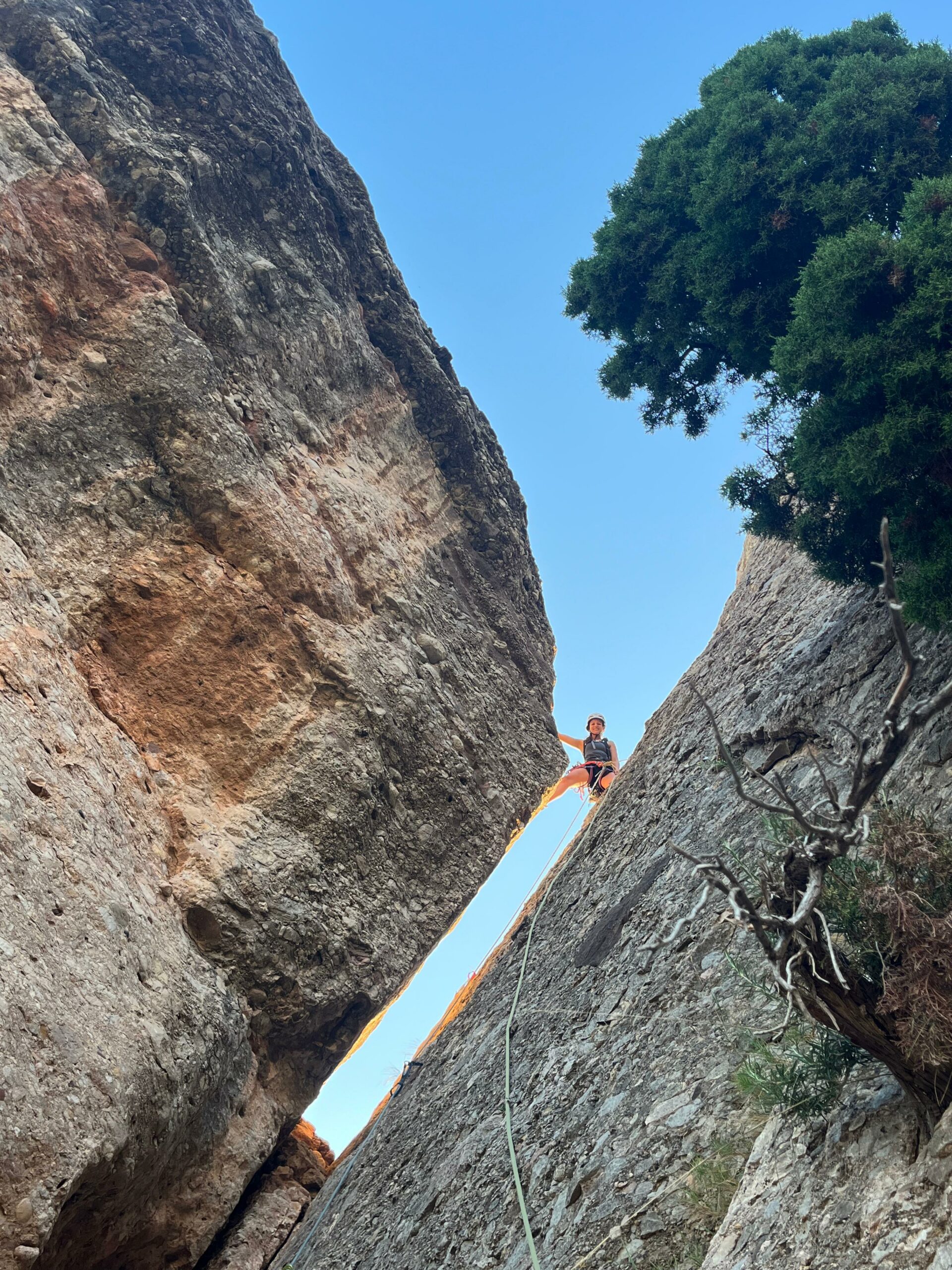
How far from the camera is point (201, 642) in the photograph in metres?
10.2

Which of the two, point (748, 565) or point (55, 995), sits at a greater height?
point (748, 565)

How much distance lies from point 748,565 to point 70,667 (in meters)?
12.9

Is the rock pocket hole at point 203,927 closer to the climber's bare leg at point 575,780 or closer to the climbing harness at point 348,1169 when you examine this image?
the climbing harness at point 348,1169

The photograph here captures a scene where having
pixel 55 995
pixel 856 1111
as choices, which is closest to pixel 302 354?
pixel 55 995

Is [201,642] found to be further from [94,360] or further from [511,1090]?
[511,1090]

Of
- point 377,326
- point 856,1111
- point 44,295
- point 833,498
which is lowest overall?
point 856,1111

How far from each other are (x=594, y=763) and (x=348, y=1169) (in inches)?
401

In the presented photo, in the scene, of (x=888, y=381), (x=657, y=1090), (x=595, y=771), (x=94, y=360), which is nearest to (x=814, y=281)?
(x=888, y=381)

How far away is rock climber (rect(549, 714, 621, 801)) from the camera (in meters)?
18.1

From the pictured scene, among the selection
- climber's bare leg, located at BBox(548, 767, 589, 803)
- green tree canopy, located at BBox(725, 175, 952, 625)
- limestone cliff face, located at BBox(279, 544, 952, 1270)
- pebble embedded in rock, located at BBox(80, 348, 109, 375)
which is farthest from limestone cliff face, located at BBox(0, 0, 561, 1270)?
green tree canopy, located at BBox(725, 175, 952, 625)

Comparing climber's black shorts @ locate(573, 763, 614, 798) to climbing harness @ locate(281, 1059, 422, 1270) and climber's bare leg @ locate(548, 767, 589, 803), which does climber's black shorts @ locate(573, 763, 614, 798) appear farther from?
climbing harness @ locate(281, 1059, 422, 1270)

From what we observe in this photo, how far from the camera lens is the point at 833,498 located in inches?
356

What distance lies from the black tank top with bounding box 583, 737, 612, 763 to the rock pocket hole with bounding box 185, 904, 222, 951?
11112mm

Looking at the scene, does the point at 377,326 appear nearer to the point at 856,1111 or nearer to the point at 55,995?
the point at 55,995
